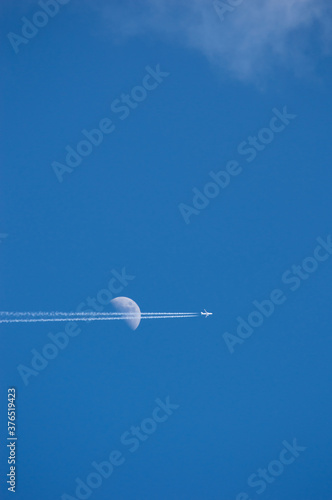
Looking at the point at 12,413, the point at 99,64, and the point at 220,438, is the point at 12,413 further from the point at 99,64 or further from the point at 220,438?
the point at 99,64

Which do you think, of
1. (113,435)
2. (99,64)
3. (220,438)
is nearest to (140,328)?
(113,435)

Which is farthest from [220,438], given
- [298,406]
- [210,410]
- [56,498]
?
[56,498]

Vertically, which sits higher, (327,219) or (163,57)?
(163,57)

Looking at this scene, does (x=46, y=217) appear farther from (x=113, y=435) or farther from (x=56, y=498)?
(x=56, y=498)

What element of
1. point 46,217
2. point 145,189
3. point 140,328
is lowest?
point 140,328

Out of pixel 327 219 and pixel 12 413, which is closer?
pixel 12 413

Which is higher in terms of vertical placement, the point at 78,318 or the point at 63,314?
the point at 63,314
